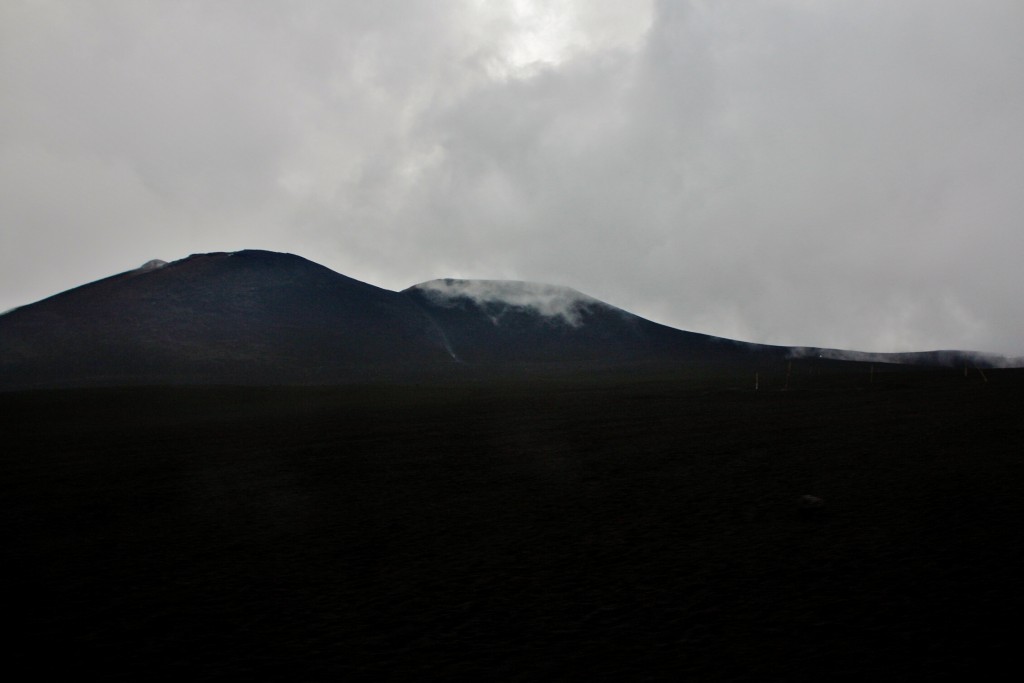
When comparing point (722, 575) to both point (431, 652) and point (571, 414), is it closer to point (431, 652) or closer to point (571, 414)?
point (431, 652)

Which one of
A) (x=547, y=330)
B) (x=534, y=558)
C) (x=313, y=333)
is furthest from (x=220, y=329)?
(x=534, y=558)

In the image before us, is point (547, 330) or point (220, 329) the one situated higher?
point (547, 330)

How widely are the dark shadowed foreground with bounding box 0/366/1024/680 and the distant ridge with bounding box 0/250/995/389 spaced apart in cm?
5538

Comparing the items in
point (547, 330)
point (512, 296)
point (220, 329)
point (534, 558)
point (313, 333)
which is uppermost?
point (512, 296)

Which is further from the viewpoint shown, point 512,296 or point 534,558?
point 512,296

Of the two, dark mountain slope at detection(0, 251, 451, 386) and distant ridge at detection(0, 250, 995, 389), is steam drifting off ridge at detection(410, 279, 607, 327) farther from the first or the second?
dark mountain slope at detection(0, 251, 451, 386)

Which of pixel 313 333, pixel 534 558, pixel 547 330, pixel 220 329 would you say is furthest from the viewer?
pixel 547 330

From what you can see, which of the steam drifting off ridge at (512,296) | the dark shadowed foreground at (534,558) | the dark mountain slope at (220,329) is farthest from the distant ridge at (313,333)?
the dark shadowed foreground at (534,558)

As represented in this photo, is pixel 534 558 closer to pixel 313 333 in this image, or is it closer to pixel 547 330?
pixel 313 333

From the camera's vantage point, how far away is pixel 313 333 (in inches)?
4205

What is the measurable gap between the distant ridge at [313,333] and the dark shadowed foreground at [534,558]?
55378 millimetres

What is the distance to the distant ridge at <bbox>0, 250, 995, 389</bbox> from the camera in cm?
8350

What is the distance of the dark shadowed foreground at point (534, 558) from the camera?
6.15 metres

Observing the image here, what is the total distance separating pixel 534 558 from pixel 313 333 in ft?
333
